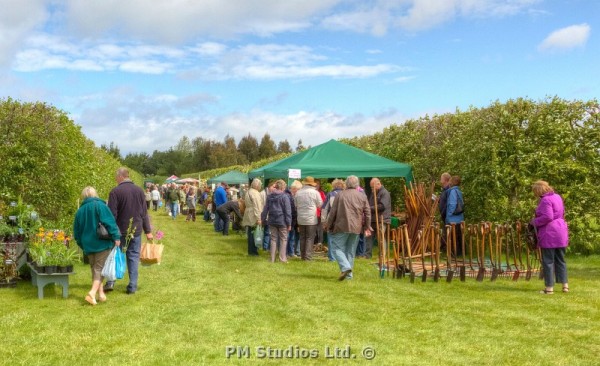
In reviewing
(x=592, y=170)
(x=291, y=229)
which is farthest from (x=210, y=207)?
(x=592, y=170)

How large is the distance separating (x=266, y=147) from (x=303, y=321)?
8994 centimetres

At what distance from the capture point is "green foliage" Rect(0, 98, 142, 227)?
Result: 39.9 ft

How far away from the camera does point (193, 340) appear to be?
6.50m

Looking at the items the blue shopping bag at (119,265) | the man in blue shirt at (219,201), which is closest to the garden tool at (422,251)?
the blue shopping bag at (119,265)

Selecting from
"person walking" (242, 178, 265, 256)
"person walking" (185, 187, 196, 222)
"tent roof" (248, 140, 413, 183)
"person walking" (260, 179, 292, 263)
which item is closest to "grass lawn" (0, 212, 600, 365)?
"person walking" (260, 179, 292, 263)

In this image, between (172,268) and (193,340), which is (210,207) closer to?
(172,268)

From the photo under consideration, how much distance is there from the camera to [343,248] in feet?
34.3

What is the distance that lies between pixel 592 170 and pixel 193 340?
9.36m

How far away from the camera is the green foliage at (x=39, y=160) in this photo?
12172mm

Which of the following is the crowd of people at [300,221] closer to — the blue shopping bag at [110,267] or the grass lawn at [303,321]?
the blue shopping bag at [110,267]

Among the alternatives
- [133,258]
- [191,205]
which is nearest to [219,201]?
[191,205]

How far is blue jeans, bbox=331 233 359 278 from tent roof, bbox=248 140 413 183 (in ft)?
12.8

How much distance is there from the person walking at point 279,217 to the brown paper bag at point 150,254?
11.9 ft

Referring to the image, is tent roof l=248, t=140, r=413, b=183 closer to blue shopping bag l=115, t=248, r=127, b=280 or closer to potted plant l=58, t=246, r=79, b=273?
potted plant l=58, t=246, r=79, b=273
